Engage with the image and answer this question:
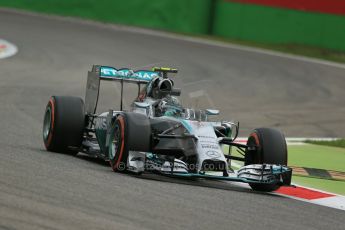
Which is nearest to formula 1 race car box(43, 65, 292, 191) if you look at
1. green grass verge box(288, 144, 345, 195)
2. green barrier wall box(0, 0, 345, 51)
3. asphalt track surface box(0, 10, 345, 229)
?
asphalt track surface box(0, 10, 345, 229)

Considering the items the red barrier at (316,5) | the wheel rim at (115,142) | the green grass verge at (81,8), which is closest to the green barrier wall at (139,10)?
the green grass verge at (81,8)

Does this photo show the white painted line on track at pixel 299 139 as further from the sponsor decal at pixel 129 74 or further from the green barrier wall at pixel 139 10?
the green barrier wall at pixel 139 10

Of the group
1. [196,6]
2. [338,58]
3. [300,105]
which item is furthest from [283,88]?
[196,6]

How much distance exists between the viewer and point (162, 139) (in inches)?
434

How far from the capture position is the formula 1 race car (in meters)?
10.6

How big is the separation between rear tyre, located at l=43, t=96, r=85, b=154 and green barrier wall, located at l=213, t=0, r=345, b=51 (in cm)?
1843

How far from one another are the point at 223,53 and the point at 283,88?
5.11 m

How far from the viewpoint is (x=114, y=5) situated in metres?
31.8

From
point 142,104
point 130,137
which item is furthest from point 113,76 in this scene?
point 130,137

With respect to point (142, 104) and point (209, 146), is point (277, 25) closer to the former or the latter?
point (142, 104)

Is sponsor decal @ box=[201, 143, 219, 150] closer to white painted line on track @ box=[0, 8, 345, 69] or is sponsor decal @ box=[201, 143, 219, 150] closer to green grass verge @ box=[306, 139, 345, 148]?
green grass verge @ box=[306, 139, 345, 148]

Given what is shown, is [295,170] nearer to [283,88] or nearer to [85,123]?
[85,123]

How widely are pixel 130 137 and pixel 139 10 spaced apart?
853 inches

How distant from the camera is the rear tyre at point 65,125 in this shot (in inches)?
486
